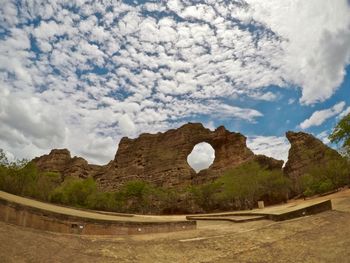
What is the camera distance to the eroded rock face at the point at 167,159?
219ft

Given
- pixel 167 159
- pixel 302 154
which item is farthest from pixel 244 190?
pixel 167 159

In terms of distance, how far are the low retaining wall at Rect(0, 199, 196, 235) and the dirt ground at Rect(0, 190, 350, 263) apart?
710mm

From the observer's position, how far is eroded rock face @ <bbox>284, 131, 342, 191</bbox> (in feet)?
179

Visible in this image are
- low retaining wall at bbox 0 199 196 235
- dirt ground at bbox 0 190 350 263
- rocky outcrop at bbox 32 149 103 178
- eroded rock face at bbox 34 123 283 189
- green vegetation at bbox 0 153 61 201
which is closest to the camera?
dirt ground at bbox 0 190 350 263

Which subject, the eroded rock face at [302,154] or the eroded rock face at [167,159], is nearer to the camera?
the eroded rock face at [302,154]

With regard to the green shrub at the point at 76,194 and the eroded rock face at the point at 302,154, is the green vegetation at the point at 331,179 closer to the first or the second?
the eroded rock face at the point at 302,154

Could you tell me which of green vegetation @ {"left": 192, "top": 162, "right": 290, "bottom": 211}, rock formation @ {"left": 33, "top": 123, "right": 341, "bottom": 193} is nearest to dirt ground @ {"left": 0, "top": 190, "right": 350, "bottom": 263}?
green vegetation @ {"left": 192, "top": 162, "right": 290, "bottom": 211}

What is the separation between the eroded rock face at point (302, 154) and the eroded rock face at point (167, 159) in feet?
18.7

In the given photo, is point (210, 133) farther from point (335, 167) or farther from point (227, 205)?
point (335, 167)

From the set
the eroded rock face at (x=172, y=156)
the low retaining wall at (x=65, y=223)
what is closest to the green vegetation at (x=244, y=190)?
the eroded rock face at (x=172, y=156)

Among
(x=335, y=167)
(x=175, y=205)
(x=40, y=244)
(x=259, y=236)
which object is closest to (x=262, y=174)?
(x=335, y=167)

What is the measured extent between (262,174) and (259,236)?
36.2 meters

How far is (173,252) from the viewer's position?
Answer: 11.5 metres

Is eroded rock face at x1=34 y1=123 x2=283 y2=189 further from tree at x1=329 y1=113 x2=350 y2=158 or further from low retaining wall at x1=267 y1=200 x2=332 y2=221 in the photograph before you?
low retaining wall at x1=267 y1=200 x2=332 y2=221
